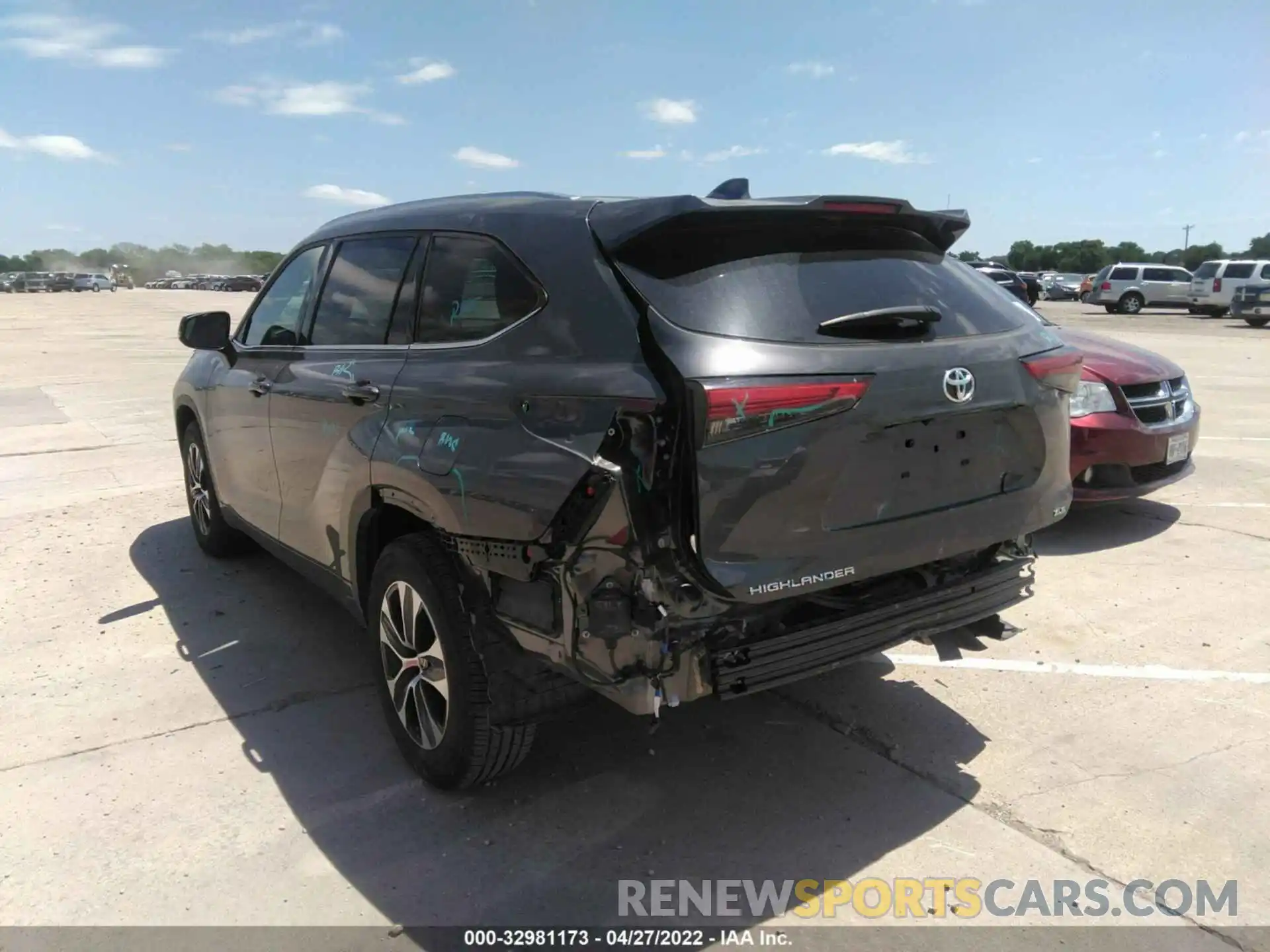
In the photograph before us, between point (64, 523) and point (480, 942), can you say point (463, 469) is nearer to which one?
point (480, 942)

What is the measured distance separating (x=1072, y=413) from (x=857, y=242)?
127 inches

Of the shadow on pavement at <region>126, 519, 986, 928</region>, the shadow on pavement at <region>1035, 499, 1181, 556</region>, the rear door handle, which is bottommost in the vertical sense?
the shadow on pavement at <region>126, 519, 986, 928</region>

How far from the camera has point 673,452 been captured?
2.43m

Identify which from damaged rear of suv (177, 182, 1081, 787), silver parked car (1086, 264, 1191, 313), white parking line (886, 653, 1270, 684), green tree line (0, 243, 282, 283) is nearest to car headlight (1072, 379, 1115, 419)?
white parking line (886, 653, 1270, 684)

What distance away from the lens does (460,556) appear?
294 centimetres

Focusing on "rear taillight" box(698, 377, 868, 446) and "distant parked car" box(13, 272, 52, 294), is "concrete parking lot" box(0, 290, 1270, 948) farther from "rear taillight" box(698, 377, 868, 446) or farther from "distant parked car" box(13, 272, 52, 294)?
"distant parked car" box(13, 272, 52, 294)

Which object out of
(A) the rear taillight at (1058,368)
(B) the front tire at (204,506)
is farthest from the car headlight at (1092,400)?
(B) the front tire at (204,506)

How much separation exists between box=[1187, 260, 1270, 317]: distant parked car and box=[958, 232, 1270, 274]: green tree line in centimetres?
4808

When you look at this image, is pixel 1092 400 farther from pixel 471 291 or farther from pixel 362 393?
pixel 362 393

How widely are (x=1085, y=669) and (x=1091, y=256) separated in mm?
91154

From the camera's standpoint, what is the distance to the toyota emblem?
2.77 metres

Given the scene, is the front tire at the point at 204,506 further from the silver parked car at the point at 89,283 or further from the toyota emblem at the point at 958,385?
the silver parked car at the point at 89,283

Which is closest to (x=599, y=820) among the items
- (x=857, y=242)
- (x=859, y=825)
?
(x=859, y=825)

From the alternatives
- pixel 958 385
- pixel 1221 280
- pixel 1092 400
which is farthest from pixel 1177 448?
pixel 1221 280
